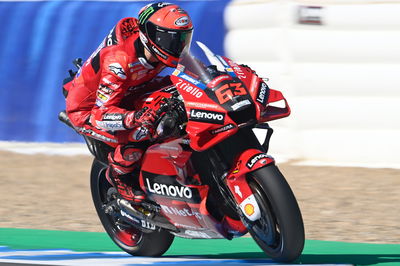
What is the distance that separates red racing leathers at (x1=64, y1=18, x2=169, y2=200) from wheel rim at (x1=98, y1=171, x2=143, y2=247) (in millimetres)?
536

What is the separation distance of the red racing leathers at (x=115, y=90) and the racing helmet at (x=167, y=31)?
24 cm

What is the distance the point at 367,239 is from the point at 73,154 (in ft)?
16.5

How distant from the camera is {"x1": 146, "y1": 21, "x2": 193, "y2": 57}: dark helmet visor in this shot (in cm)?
557

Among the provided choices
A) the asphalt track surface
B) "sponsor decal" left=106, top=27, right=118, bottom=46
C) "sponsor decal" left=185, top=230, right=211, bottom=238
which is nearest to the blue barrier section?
the asphalt track surface

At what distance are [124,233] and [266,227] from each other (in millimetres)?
1810

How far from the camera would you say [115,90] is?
5859mm

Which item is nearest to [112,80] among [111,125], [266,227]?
[111,125]

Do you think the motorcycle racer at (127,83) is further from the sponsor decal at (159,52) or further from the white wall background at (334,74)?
the white wall background at (334,74)

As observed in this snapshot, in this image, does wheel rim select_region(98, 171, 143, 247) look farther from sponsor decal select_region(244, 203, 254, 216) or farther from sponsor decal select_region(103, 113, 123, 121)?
sponsor decal select_region(244, 203, 254, 216)

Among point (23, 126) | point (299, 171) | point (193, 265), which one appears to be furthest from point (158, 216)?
point (23, 126)

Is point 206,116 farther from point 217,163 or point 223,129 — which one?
point 217,163

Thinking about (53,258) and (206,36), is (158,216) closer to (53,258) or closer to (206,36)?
(53,258)

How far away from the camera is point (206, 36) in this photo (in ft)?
35.6

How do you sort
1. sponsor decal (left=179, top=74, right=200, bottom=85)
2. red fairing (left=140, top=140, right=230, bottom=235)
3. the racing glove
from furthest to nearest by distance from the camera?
red fairing (left=140, top=140, right=230, bottom=235)
the racing glove
sponsor decal (left=179, top=74, right=200, bottom=85)
